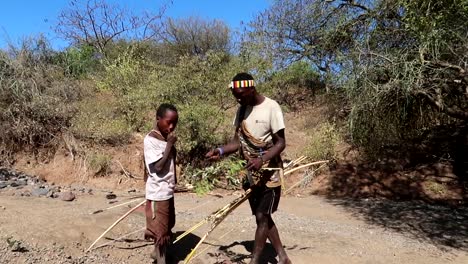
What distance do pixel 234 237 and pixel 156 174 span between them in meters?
1.63

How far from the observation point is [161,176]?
414 centimetres

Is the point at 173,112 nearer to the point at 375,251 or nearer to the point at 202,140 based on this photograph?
the point at 375,251

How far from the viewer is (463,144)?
10.3 meters

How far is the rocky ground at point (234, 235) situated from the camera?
459 centimetres

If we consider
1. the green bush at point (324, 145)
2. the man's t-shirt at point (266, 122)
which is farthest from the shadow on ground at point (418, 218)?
the man's t-shirt at point (266, 122)

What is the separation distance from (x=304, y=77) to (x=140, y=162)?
26.6 ft

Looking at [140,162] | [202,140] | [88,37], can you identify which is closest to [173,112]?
[202,140]

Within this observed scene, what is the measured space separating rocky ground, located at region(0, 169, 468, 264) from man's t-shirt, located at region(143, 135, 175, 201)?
2.63 feet

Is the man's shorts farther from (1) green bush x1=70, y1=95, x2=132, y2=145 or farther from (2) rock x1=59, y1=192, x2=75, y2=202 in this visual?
(1) green bush x1=70, y1=95, x2=132, y2=145

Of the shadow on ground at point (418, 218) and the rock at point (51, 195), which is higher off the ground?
the rock at point (51, 195)

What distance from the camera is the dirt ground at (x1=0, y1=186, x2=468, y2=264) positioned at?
457 centimetres

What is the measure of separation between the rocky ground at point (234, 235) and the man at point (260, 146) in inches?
24.8

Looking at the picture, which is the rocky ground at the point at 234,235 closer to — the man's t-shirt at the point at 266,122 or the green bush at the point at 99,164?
the man's t-shirt at the point at 266,122

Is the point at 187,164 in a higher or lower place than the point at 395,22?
lower
